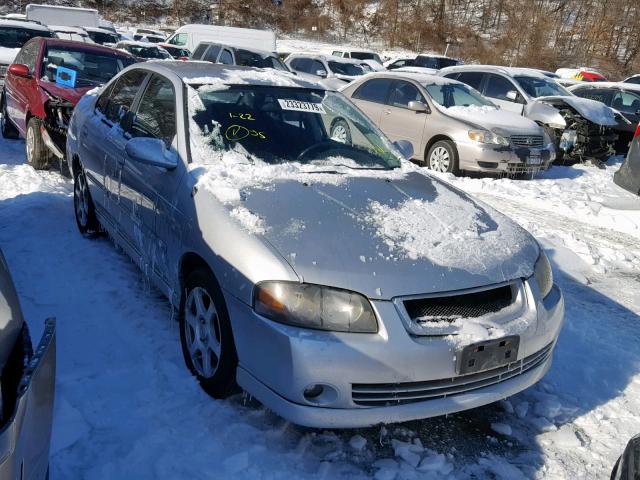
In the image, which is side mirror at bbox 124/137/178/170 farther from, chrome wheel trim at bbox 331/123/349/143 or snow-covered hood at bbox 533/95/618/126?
snow-covered hood at bbox 533/95/618/126

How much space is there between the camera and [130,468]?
2.58 m

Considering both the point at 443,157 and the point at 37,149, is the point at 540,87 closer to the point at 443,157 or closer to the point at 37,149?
the point at 443,157

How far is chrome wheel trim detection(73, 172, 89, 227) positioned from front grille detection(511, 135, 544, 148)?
6303 mm

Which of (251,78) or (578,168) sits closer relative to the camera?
(251,78)

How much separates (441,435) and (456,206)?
1.31 m

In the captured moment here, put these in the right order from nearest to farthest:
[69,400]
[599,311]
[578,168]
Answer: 1. [69,400]
2. [599,311]
3. [578,168]

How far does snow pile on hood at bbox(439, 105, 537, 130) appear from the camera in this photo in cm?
919

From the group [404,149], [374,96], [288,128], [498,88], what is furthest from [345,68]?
[288,128]

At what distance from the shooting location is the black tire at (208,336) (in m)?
2.86

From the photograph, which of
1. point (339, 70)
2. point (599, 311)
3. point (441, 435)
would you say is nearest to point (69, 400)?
point (441, 435)

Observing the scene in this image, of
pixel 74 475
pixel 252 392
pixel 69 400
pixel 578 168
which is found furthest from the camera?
pixel 578 168

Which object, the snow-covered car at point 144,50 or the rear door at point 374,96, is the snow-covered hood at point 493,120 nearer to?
the rear door at point 374,96

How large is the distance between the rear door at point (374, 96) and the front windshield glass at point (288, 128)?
232 inches

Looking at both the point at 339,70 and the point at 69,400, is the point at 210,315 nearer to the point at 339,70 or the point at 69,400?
the point at 69,400
